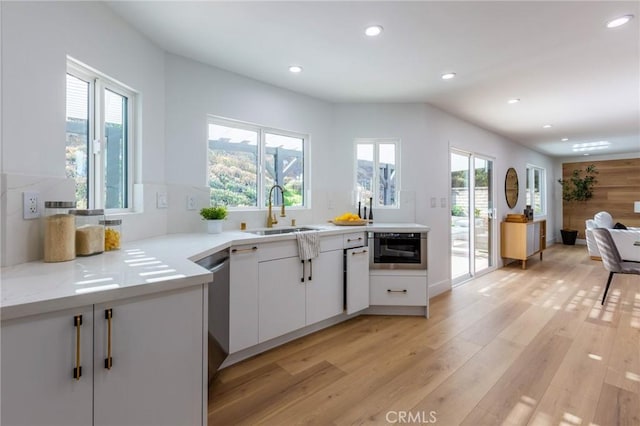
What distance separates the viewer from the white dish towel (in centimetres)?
248

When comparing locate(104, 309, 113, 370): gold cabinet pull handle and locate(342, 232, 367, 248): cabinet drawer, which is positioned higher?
locate(342, 232, 367, 248): cabinet drawer

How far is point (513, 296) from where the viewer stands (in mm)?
3779

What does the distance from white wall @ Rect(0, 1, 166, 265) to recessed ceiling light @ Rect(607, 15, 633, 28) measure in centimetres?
328

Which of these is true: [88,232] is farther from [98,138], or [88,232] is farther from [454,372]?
[454,372]

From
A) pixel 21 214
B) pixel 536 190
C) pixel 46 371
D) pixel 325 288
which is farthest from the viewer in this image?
pixel 536 190

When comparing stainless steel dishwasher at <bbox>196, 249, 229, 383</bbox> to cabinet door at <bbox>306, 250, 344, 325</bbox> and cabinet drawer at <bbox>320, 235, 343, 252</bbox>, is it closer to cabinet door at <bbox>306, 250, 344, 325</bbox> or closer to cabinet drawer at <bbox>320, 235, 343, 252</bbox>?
cabinet door at <bbox>306, 250, 344, 325</bbox>

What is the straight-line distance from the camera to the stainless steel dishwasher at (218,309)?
68.6 inches

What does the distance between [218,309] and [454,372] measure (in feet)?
5.47

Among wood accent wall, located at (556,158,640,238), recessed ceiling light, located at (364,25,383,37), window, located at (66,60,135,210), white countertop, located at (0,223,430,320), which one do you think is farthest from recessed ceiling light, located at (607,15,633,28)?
wood accent wall, located at (556,158,640,238)

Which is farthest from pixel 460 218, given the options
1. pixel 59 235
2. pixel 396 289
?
pixel 59 235

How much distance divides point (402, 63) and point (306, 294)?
7.15ft

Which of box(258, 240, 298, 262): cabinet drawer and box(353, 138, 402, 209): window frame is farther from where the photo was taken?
box(353, 138, 402, 209): window frame

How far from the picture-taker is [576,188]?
7.84m

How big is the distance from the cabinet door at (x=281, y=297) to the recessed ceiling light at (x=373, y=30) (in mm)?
1787
